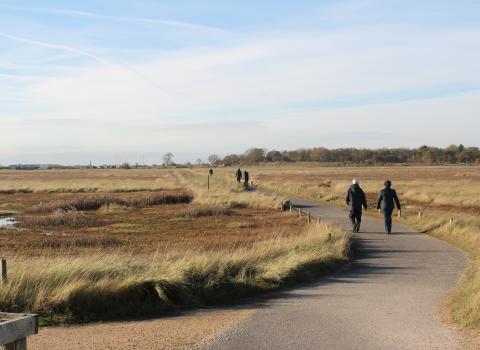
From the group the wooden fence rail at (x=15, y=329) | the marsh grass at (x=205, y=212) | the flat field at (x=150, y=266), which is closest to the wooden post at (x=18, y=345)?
the wooden fence rail at (x=15, y=329)

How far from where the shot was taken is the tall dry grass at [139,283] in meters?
9.36

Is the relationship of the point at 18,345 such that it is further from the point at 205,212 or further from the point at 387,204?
the point at 205,212

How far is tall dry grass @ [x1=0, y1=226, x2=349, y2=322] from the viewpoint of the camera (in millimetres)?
9359

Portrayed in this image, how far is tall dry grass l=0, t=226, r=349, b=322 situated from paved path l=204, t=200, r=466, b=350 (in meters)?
0.78

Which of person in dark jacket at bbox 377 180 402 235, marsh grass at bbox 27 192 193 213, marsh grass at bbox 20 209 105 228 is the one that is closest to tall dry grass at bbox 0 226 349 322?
person in dark jacket at bbox 377 180 402 235

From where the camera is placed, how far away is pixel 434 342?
24.4 ft

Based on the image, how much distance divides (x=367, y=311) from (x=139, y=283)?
3.81m

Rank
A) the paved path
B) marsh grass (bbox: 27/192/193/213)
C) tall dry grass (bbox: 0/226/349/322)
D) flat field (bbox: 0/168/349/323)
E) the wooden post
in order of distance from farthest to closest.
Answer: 1. marsh grass (bbox: 27/192/193/213)
2. flat field (bbox: 0/168/349/323)
3. tall dry grass (bbox: 0/226/349/322)
4. the paved path
5. the wooden post

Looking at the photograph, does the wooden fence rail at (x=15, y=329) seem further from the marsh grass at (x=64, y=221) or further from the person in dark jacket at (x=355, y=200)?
the marsh grass at (x=64, y=221)

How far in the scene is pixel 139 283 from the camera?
396 inches

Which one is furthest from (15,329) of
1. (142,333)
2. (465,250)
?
(465,250)

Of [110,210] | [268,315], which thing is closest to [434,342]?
[268,315]

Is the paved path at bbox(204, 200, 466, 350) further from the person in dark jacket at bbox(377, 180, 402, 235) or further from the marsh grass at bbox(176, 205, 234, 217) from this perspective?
the marsh grass at bbox(176, 205, 234, 217)

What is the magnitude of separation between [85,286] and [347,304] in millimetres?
4314
